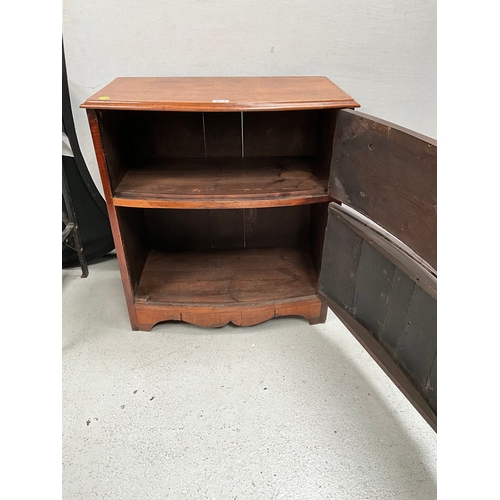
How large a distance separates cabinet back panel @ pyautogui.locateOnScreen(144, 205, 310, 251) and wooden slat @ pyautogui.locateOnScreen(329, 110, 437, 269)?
0.54 metres

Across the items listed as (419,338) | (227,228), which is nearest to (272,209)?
(227,228)

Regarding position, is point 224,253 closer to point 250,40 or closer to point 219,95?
point 219,95

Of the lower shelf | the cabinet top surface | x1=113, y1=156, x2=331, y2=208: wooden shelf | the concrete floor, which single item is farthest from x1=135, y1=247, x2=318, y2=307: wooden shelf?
the cabinet top surface

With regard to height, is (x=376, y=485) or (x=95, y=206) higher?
(x=95, y=206)

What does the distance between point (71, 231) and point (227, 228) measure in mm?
678

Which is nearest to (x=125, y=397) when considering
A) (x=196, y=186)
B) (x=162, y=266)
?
(x=162, y=266)

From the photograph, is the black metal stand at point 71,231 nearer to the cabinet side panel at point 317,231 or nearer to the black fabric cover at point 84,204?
the black fabric cover at point 84,204

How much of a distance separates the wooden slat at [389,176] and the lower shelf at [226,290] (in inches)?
18.8

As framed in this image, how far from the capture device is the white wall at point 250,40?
144cm

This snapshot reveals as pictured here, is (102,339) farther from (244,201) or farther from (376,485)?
(376,485)

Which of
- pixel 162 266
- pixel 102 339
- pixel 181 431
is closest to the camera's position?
pixel 181 431

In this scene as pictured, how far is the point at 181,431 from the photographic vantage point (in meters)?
1.17

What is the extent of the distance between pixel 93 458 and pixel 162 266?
776 mm

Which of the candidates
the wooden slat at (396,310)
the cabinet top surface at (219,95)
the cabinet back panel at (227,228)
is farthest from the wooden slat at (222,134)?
the wooden slat at (396,310)
